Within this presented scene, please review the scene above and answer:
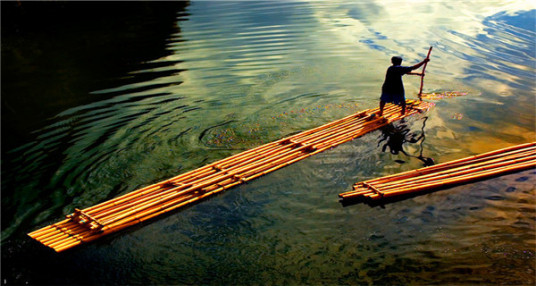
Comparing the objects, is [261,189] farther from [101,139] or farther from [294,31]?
[294,31]

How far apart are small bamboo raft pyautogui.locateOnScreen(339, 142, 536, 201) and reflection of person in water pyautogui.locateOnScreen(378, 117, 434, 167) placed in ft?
2.69

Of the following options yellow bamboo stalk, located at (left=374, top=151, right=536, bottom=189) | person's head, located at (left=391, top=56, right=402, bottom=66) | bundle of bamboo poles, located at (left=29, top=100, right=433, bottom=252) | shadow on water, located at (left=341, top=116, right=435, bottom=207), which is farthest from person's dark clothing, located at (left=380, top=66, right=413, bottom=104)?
yellow bamboo stalk, located at (left=374, top=151, right=536, bottom=189)

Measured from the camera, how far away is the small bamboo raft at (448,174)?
318 inches

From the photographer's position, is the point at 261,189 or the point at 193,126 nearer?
the point at 261,189

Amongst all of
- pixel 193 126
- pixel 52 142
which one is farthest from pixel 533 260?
pixel 52 142

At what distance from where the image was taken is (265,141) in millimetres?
10727

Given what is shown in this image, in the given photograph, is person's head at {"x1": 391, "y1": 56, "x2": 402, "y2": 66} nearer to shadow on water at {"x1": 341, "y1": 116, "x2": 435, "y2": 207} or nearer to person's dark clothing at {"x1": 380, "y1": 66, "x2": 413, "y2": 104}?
person's dark clothing at {"x1": 380, "y1": 66, "x2": 413, "y2": 104}

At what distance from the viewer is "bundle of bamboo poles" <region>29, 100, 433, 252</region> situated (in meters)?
7.20

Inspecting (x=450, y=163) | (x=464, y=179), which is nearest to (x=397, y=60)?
(x=450, y=163)

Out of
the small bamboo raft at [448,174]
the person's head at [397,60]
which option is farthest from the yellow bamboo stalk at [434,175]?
the person's head at [397,60]

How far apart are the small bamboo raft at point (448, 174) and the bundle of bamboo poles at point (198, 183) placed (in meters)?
1.94

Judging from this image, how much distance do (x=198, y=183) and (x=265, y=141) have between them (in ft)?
9.30

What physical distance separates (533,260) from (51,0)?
1364 inches

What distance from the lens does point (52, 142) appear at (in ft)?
36.5
